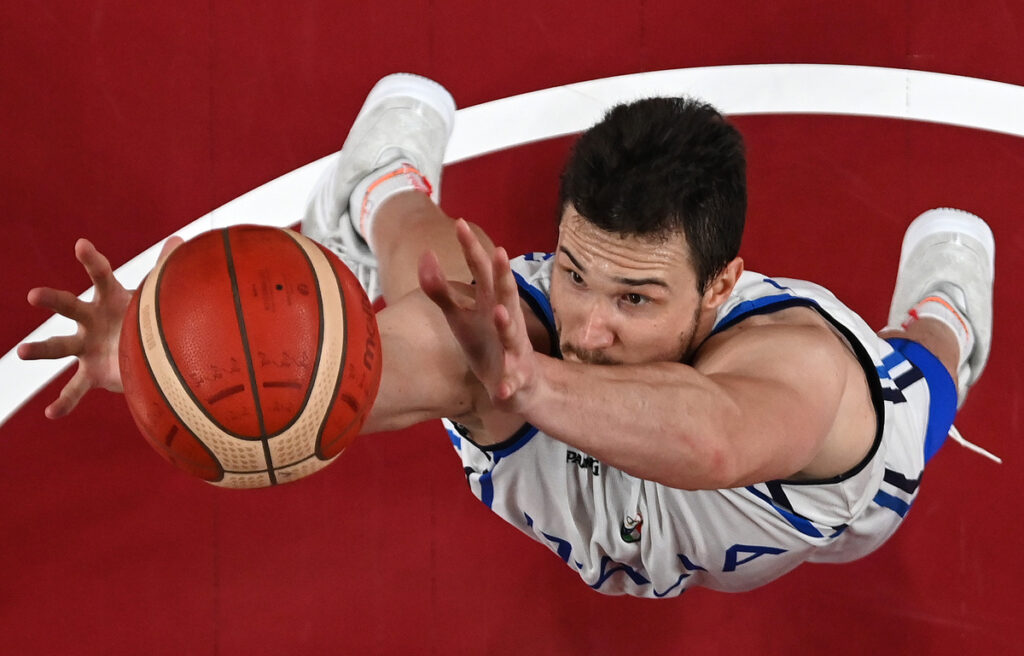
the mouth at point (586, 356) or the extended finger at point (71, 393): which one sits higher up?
the mouth at point (586, 356)

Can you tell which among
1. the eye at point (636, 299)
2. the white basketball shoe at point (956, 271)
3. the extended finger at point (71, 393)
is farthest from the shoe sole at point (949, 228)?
the extended finger at point (71, 393)

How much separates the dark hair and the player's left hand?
1.62ft

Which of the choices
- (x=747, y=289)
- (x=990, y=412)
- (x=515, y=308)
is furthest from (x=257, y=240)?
(x=990, y=412)

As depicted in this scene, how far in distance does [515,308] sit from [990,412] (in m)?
2.76

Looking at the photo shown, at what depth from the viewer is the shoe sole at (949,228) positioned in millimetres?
3654

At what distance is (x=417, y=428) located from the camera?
143 inches

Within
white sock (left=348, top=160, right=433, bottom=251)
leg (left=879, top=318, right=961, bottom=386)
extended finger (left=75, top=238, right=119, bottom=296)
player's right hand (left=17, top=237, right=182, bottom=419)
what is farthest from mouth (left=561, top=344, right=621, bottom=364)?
leg (left=879, top=318, right=961, bottom=386)

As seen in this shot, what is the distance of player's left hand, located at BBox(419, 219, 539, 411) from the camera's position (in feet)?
5.24

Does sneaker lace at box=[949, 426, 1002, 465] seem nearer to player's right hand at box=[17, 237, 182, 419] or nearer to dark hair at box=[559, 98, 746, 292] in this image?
dark hair at box=[559, 98, 746, 292]

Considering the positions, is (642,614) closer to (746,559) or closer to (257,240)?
(746,559)

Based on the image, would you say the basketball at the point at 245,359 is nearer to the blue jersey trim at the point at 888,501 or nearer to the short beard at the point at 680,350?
the short beard at the point at 680,350

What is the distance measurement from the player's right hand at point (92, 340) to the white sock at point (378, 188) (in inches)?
44.8

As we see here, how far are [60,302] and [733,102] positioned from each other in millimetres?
2712

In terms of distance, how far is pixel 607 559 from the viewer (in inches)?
109
